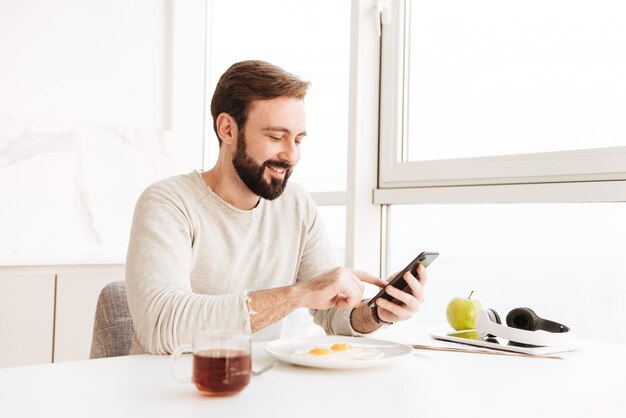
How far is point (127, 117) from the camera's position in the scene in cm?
A: 324

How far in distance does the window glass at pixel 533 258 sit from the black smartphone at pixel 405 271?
67 cm

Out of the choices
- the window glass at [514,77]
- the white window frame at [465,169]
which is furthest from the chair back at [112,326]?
the window glass at [514,77]

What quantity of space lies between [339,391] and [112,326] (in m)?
0.85

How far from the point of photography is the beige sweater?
1.42 metres

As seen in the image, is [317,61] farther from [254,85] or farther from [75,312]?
[75,312]

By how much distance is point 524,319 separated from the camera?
156 cm

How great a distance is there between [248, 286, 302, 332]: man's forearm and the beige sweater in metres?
0.03

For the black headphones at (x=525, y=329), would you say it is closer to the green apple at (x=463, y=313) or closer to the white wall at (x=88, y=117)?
the green apple at (x=463, y=313)

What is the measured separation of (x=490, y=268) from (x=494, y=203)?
0.22 m

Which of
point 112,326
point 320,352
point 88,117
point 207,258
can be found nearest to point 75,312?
point 88,117

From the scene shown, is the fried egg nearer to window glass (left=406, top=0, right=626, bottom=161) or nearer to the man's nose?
the man's nose

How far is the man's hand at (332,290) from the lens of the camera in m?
1.45

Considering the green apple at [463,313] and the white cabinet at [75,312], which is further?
the white cabinet at [75,312]

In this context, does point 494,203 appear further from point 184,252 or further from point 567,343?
point 184,252
